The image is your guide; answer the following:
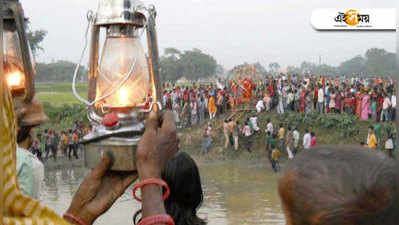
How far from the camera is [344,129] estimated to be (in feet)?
56.0

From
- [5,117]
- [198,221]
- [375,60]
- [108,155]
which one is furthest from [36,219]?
[375,60]

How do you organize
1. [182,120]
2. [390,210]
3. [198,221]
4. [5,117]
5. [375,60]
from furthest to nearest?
[375,60]
[182,120]
[198,221]
[390,210]
[5,117]

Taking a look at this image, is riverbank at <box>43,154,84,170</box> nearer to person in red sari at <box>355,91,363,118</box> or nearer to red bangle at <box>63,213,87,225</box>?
person in red sari at <box>355,91,363,118</box>

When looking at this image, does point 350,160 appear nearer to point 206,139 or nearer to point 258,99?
point 206,139

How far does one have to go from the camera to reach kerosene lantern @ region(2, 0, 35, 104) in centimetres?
131

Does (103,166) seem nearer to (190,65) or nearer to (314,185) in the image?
(314,185)

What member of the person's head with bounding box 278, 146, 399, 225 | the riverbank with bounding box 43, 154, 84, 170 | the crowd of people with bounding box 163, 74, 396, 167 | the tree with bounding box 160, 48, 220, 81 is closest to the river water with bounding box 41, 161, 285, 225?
the riverbank with bounding box 43, 154, 84, 170

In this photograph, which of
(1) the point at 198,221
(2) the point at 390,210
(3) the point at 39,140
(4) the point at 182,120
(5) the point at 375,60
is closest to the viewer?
(2) the point at 390,210

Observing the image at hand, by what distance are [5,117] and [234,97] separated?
754 inches

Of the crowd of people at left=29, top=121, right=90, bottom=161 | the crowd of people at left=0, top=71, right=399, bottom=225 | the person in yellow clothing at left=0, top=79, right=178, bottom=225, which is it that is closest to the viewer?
the person in yellow clothing at left=0, top=79, right=178, bottom=225

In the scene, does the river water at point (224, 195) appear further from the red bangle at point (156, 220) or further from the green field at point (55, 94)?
the green field at point (55, 94)

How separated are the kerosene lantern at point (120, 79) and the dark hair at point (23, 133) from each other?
25 centimetres

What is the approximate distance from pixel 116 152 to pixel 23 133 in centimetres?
53

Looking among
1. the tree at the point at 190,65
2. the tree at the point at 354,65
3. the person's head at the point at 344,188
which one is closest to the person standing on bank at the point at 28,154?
the person's head at the point at 344,188
